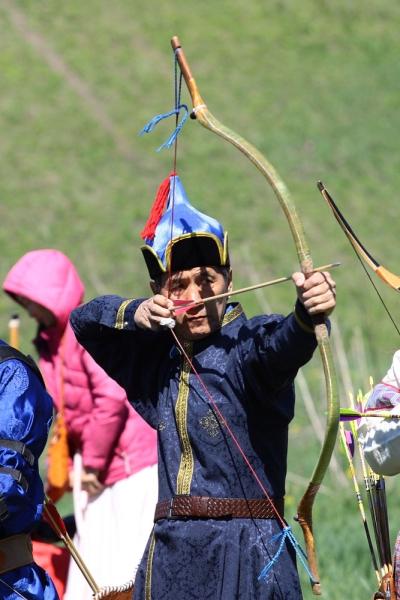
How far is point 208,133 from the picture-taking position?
16781 mm

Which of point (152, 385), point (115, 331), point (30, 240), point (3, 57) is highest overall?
point (3, 57)

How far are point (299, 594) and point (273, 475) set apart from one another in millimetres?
382

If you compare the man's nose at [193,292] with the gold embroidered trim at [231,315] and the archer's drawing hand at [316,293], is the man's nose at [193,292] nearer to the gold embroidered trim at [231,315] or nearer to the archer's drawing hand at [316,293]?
the gold embroidered trim at [231,315]

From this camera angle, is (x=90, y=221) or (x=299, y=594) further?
(x=90, y=221)

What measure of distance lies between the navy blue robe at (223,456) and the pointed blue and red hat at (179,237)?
0.66 feet

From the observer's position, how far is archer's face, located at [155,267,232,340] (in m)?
3.18

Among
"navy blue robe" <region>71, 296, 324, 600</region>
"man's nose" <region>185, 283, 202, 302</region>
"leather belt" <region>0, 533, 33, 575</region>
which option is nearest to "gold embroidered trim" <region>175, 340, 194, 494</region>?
"navy blue robe" <region>71, 296, 324, 600</region>

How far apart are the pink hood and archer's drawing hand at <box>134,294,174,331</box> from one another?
1.75 m

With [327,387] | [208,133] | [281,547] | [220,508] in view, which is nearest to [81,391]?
[220,508]

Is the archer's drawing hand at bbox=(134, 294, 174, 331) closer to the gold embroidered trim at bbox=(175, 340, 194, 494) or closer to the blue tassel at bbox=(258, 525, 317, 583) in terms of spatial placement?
the gold embroidered trim at bbox=(175, 340, 194, 494)

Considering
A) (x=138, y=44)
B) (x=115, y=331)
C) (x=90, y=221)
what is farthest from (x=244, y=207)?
(x=115, y=331)

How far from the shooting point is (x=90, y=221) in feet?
48.5

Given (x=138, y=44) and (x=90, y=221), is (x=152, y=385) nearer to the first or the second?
(x=90, y=221)

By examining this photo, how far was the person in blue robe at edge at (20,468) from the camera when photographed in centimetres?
299
